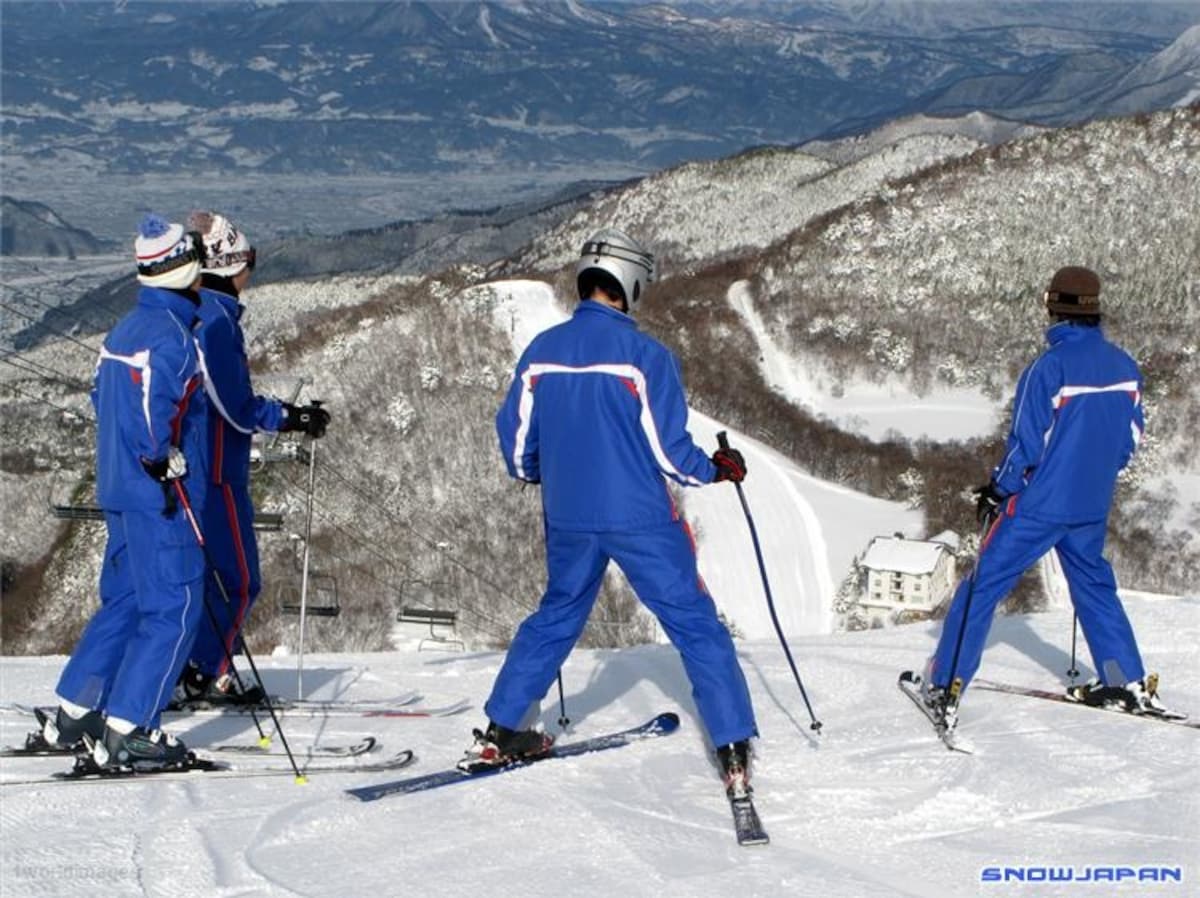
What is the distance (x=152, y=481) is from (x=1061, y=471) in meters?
3.87

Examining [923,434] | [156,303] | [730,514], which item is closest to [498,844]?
[156,303]

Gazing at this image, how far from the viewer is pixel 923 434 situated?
56.3m

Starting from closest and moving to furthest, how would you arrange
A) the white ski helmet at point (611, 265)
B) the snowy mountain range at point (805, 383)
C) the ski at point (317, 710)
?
the white ski helmet at point (611, 265)
the ski at point (317, 710)
the snowy mountain range at point (805, 383)

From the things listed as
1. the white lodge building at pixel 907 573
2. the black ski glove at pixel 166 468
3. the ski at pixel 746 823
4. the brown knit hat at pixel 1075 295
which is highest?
the brown knit hat at pixel 1075 295

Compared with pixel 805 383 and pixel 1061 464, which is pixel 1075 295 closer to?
pixel 1061 464

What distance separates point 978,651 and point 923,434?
167ft

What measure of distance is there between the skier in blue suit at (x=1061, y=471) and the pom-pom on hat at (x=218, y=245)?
355 cm

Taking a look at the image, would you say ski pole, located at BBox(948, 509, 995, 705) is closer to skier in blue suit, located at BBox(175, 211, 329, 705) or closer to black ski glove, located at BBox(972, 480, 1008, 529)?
black ski glove, located at BBox(972, 480, 1008, 529)

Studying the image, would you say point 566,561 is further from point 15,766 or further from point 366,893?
point 15,766

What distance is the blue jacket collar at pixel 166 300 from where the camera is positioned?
5.66m

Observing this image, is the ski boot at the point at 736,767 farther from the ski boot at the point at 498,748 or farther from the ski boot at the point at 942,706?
Answer: the ski boot at the point at 942,706

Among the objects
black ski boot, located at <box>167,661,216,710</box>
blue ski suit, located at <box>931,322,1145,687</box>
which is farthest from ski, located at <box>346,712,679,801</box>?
black ski boot, located at <box>167,661,216,710</box>

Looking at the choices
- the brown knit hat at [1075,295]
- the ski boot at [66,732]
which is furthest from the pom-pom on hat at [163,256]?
the brown knit hat at [1075,295]
